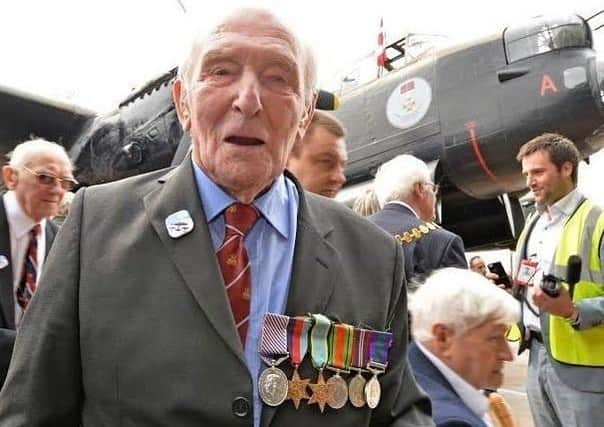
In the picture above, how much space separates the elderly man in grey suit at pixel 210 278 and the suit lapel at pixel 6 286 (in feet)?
4.73

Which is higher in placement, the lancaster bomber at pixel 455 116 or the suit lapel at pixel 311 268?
the lancaster bomber at pixel 455 116

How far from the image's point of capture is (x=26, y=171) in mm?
2666

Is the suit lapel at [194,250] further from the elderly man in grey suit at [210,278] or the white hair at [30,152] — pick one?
the white hair at [30,152]

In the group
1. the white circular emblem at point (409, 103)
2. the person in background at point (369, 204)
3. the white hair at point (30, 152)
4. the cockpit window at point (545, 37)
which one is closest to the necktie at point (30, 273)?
the white hair at point (30, 152)

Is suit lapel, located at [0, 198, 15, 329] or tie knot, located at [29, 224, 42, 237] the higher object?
tie knot, located at [29, 224, 42, 237]

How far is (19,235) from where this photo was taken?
255cm

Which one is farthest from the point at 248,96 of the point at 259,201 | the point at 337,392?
the point at 337,392

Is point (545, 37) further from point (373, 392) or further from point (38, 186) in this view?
point (373, 392)

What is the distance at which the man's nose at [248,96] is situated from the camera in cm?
108

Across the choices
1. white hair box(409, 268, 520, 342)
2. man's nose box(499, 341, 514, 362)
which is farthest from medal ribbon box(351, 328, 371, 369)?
man's nose box(499, 341, 514, 362)

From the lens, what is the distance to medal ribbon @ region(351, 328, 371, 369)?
1.11 metres

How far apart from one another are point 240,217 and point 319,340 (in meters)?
0.26

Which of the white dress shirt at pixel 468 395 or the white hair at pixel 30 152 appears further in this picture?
the white hair at pixel 30 152

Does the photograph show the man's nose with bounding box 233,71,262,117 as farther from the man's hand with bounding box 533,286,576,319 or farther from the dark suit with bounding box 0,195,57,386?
the man's hand with bounding box 533,286,576,319
